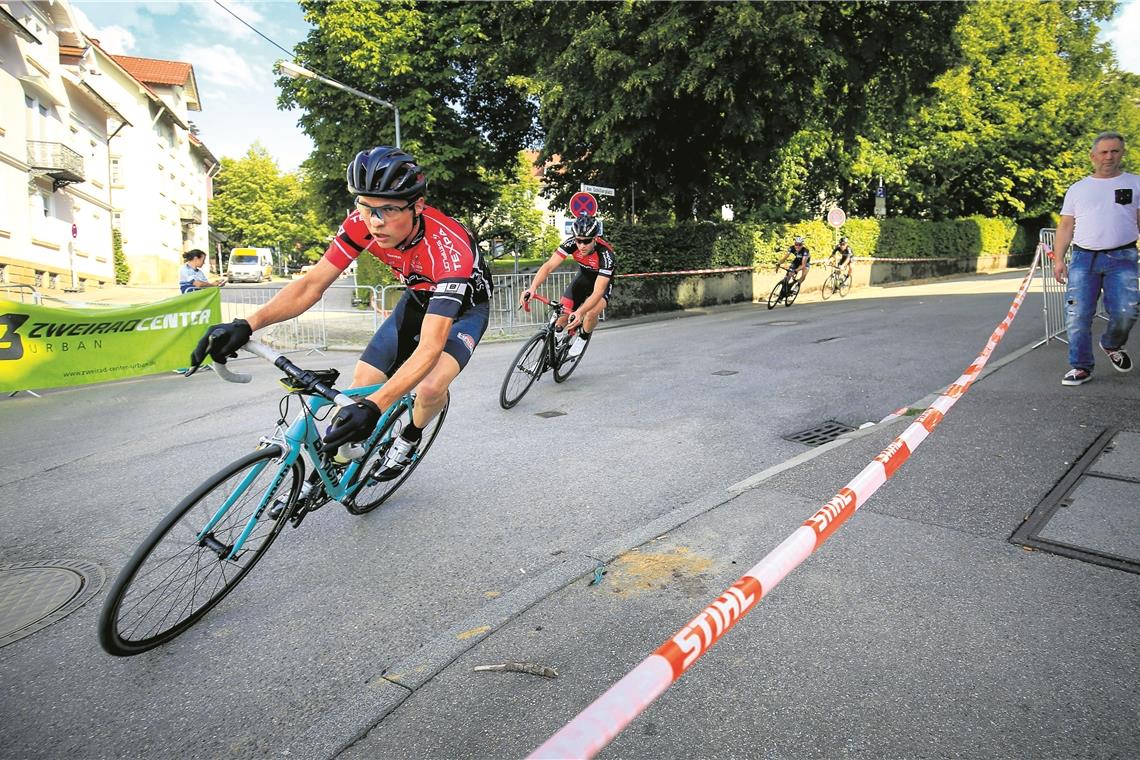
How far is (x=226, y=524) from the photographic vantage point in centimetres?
322

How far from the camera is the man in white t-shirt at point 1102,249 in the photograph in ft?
21.5

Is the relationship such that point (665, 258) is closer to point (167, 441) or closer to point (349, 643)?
point (167, 441)

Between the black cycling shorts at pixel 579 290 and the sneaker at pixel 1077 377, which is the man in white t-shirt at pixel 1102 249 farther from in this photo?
the black cycling shorts at pixel 579 290

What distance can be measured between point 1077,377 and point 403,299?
6.34 meters

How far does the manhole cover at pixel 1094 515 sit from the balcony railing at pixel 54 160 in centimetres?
3603

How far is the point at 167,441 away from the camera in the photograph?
21.8 ft

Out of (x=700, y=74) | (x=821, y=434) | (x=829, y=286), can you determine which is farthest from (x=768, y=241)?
(x=821, y=434)

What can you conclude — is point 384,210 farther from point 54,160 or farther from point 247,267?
point 247,267

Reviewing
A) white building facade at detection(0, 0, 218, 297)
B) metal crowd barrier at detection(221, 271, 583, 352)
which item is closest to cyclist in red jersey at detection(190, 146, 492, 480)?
metal crowd barrier at detection(221, 271, 583, 352)

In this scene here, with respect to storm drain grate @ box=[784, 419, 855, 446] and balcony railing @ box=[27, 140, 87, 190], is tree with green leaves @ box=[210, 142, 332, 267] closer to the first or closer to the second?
balcony railing @ box=[27, 140, 87, 190]

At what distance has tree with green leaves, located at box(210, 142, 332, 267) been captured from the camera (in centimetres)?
8175

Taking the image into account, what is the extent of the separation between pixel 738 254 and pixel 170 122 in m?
49.7

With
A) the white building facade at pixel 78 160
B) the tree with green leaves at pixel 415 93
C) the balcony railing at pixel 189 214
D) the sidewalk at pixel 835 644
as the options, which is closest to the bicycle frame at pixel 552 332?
the sidewalk at pixel 835 644

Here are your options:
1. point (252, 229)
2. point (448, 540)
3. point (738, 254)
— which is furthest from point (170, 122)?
point (448, 540)
